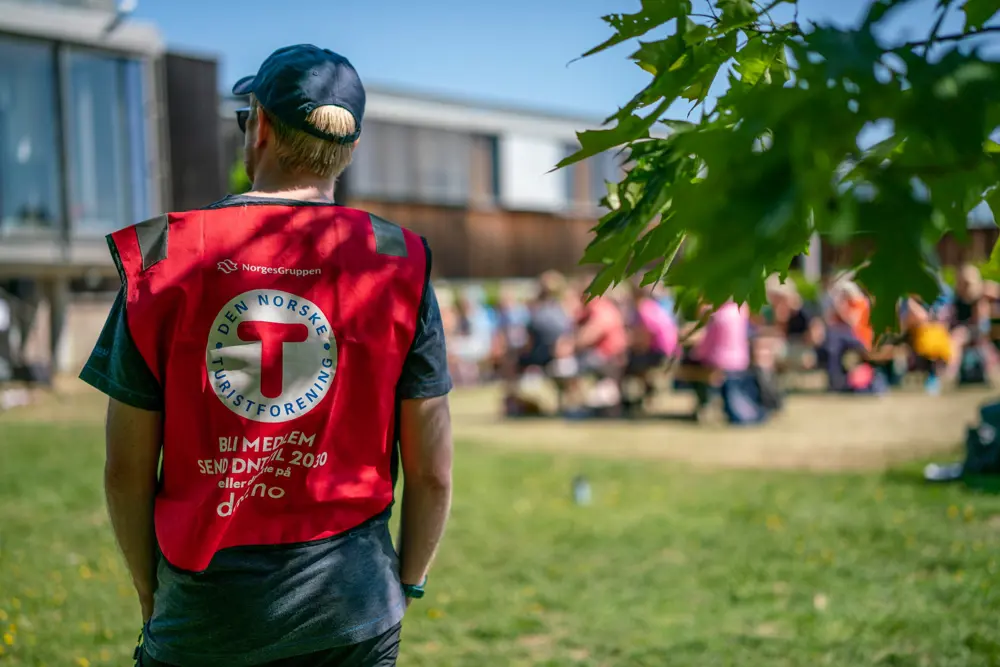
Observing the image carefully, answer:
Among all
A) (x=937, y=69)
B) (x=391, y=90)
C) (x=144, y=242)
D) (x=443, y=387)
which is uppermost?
(x=391, y=90)

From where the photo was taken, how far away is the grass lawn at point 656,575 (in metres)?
4.27

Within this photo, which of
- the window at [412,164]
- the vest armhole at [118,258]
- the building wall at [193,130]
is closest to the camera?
the vest armhole at [118,258]

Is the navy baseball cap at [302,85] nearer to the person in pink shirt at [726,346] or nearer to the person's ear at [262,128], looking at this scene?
the person's ear at [262,128]

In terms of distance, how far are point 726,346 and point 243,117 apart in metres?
10.5

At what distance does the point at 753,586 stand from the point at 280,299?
4112 mm

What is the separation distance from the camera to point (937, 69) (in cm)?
114

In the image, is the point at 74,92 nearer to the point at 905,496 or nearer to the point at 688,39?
the point at 905,496

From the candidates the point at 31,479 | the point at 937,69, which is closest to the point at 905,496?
the point at 937,69

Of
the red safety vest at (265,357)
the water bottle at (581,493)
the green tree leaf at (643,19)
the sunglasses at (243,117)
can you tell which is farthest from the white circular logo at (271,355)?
the water bottle at (581,493)

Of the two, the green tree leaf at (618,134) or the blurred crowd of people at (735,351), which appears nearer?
the green tree leaf at (618,134)

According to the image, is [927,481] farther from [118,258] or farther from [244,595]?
[118,258]

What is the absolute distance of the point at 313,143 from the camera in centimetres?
186

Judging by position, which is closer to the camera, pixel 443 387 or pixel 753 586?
pixel 443 387

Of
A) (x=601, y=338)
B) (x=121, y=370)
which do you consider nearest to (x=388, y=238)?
(x=121, y=370)
